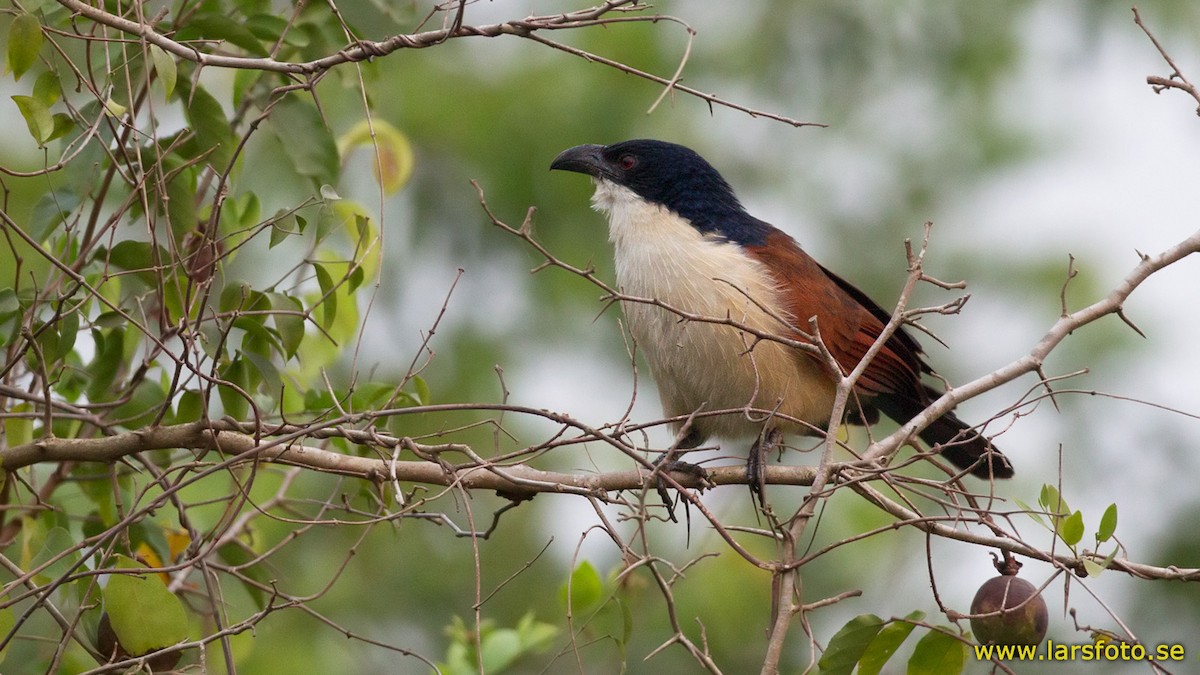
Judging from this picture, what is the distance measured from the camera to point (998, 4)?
7035 mm

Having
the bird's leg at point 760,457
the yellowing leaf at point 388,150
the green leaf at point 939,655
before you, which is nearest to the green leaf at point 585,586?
the bird's leg at point 760,457

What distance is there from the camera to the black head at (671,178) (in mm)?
3662

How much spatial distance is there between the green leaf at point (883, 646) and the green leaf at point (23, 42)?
1.75m

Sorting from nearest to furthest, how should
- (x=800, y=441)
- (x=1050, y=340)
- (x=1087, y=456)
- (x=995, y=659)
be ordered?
(x=995, y=659) < (x=1050, y=340) < (x=800, y=441) < (x=1087, y=456)

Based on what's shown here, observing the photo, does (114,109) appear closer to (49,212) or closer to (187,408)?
Answer: (49,212)

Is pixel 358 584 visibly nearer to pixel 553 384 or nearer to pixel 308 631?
pixel 308 631

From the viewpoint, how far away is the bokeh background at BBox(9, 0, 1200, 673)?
243 inches

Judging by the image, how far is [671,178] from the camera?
371cm

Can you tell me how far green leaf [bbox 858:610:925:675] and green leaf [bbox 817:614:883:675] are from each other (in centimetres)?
3

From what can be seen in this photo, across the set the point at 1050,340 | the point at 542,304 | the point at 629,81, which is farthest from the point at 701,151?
the point at 1050,340

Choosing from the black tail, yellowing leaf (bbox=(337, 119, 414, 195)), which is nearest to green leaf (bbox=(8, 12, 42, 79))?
yellowing leaf (bbox=(337, 119, 414, 195))

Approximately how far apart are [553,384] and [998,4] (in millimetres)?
3448

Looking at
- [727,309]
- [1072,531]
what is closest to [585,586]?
[727,309]

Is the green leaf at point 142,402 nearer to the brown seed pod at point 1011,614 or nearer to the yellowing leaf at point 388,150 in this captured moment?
the yellowing leaf at point 388,150
